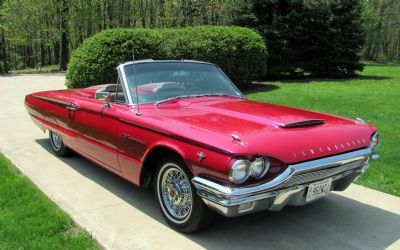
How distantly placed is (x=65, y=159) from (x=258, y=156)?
13.4 ft

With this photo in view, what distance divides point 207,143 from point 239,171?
0.36 m

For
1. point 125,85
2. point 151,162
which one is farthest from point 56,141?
point 151,162

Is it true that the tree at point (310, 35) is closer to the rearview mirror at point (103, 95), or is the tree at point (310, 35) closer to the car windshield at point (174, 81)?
the car windshield at point (174, 81)

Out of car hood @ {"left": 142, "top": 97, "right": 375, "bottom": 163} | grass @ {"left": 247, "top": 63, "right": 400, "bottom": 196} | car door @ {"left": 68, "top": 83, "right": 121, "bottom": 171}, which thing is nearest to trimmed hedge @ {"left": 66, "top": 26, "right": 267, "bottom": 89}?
grass @ {"left": 247, "top": 63, "right": 400, "bottom": 196}

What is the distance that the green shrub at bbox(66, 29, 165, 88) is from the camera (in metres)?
12.6

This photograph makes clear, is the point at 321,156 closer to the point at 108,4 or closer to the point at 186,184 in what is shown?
the point at 186,184

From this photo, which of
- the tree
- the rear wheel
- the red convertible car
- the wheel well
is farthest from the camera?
the tree

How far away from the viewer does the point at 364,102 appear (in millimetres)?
12477

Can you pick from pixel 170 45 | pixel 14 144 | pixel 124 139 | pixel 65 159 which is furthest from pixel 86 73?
pixel 124 139

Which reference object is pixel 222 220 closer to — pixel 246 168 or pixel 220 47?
pixel 246 168

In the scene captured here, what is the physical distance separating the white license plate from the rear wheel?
4.09 metres

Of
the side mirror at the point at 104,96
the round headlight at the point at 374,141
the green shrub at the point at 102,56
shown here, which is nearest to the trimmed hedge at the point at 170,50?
the green shrub at the point at 102,56

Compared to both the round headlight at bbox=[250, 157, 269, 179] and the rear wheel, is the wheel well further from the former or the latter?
the rear wheel

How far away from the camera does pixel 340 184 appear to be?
3961mm
